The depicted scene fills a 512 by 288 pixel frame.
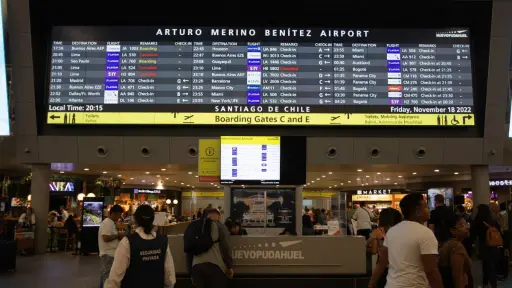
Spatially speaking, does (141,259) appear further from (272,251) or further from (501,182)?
(501,182)

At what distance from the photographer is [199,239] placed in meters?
6.09

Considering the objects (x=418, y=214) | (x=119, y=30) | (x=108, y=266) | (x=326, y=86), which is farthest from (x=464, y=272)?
(x=119, y=30)

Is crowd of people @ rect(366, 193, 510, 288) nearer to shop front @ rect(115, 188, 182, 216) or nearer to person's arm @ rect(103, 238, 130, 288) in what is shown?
person's arm @ rect(103, 238, 130, 288)

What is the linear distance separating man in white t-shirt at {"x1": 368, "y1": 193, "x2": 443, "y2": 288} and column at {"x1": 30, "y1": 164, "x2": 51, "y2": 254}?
39.6ft

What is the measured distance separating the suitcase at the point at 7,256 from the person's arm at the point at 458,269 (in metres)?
9.86

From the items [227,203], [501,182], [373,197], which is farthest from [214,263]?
[373,197]

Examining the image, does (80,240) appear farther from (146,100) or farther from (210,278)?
(210,278)

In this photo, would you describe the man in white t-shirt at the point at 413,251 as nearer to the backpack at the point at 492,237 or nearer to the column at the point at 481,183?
the backpack at the point at 492,237

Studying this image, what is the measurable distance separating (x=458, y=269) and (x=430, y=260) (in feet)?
3.80

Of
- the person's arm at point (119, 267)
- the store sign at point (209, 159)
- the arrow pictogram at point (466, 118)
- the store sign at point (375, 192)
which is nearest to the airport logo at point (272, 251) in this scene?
the store sign at point (209, 159)

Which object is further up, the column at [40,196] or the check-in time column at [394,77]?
the check-in time column at [394,77]

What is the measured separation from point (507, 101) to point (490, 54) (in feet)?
4.58

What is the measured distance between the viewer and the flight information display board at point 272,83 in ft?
41.7

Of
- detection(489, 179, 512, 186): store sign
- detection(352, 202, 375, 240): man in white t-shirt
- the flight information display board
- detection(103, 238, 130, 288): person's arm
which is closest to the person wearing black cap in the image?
detection(103, 238, 130, 288): person's arm
